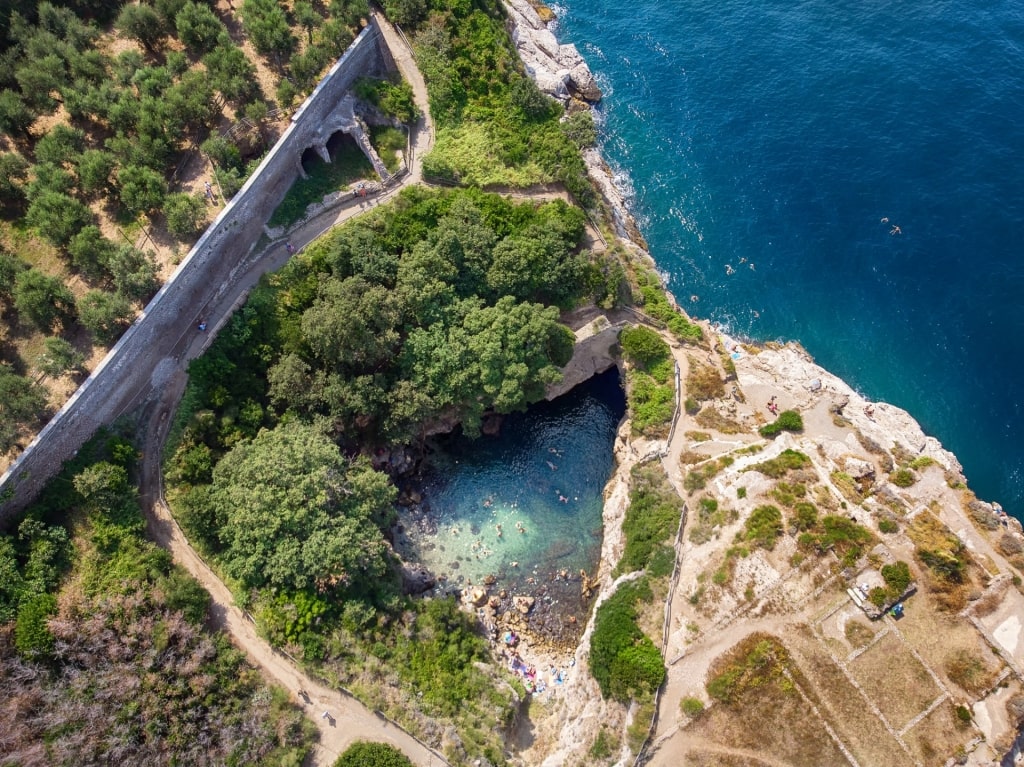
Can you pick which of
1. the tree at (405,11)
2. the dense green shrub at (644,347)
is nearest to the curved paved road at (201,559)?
the tree at (405,11)

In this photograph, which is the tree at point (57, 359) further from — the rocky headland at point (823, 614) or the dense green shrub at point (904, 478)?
the dense green shrub at point (904, 478)

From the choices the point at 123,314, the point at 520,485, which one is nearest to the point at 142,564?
the point at 123,314

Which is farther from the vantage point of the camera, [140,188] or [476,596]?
[476,596]

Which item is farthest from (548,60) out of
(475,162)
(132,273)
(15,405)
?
(15,405)

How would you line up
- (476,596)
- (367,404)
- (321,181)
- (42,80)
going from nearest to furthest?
1. (42,80)
2. (367,404)
3. (476,596)
4. (321,181)

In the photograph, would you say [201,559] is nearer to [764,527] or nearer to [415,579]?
[415,579]

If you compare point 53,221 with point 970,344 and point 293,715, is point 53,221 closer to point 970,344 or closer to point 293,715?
point 293,715

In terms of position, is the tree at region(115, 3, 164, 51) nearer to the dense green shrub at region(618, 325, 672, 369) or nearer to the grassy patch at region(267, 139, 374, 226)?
the grassy patch at region(267, 139, 374, 226)

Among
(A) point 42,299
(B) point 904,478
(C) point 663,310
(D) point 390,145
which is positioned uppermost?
(A) point 42,299
